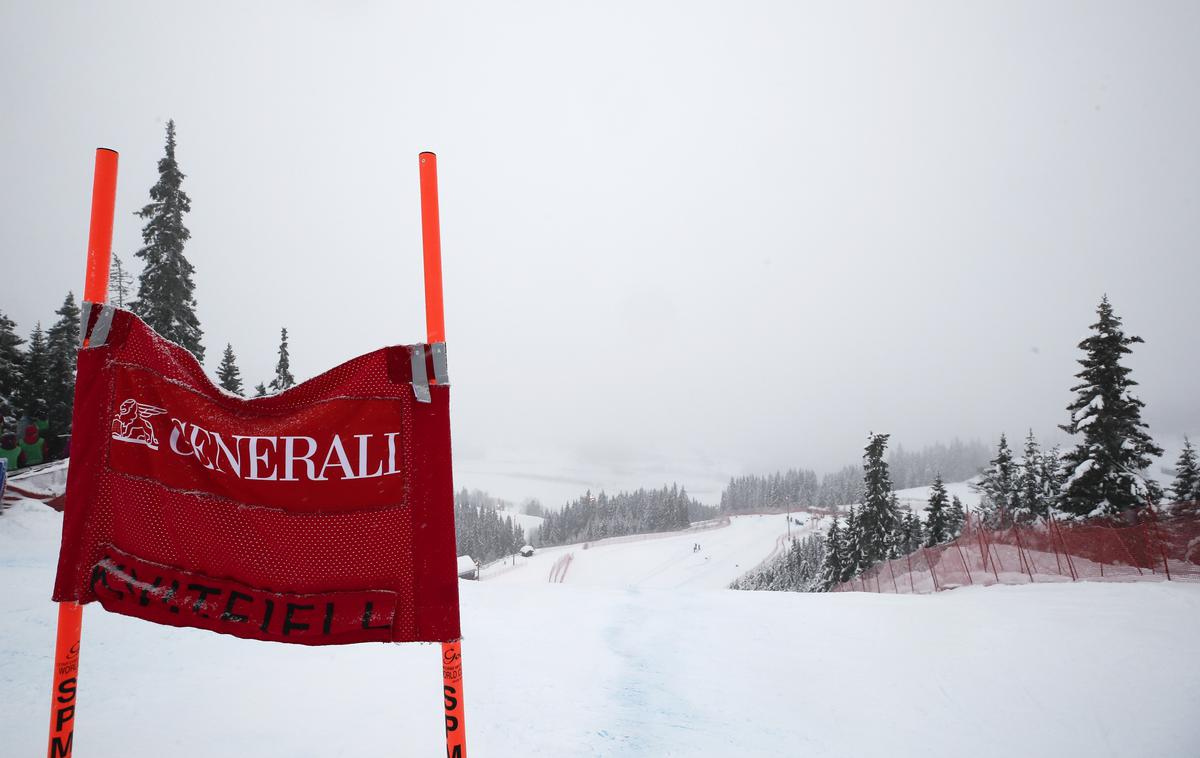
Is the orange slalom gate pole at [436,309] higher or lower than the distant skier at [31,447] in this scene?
lower

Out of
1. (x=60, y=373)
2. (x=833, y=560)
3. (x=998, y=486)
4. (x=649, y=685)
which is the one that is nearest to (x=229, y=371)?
(x=60, y=373)

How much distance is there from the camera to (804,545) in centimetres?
6669

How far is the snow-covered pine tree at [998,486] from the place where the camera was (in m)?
38.4

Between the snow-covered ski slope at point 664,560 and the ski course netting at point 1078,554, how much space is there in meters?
31.6

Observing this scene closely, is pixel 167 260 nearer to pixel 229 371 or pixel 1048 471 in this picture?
pixel 229 371

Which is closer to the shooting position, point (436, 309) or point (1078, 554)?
point (436, 309)

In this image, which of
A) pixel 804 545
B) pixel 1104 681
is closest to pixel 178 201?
pixel 1104 681

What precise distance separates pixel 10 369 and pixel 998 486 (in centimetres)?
6585

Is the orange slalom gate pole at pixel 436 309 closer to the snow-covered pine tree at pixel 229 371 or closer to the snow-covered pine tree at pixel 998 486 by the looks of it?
the snow-covered pine tree at pixel 229 371

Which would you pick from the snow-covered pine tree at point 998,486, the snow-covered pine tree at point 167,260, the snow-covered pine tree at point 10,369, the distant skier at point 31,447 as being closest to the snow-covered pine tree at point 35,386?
the snow-covered pine tree at point 10,369

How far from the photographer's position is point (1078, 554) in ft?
50.1

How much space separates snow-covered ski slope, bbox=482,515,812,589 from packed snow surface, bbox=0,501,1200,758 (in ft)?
132

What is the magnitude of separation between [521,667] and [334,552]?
3556mm

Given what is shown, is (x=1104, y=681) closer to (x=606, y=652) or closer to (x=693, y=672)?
(x=693, y=672)
